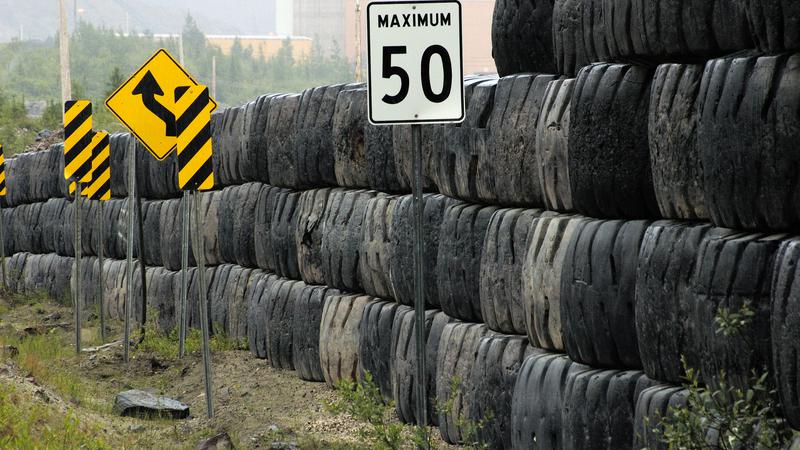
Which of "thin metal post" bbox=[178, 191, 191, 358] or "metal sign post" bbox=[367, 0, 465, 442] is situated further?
"thin metal post" bbox=[178, 191, 191, 358]

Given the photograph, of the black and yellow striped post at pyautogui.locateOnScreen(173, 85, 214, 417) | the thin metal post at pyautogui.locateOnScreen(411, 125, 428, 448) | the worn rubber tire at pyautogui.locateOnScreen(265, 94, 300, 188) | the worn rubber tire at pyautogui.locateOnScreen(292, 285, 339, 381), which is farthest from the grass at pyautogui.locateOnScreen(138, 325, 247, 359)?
the thin metal post at pyautogui.locateOnScreen(411, 125, 428, 448)

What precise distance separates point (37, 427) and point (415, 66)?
4093mm

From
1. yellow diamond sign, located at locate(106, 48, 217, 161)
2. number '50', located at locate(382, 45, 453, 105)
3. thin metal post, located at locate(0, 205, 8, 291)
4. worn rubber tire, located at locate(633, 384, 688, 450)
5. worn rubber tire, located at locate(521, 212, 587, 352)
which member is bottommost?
thin metal post, located at locate(0, 205, 8, 291)

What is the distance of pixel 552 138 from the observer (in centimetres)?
814

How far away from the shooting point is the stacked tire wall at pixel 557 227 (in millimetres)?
5953

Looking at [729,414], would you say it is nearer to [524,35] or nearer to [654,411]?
[654,411]

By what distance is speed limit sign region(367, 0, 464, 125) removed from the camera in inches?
310

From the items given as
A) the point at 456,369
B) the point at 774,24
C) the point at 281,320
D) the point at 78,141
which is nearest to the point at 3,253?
the point at 78,141

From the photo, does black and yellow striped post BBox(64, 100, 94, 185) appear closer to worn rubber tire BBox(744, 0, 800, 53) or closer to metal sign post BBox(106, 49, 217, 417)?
metal sign post BBox(106, 49, 217, 417)

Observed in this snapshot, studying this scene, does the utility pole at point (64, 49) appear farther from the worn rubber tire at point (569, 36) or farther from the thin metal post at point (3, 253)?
the worn rubber tire at point (569, 36)

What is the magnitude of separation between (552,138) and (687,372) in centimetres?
231

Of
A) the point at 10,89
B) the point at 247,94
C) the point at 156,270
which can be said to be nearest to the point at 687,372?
the point at 156,270

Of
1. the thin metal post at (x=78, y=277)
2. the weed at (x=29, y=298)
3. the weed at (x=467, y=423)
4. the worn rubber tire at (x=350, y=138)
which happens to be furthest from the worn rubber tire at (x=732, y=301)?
the weed at (x=29, y=298)

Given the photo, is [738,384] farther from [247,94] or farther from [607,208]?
[247,94]
